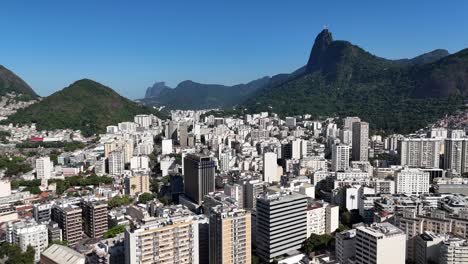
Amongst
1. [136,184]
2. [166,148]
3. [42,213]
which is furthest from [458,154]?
[42,213]

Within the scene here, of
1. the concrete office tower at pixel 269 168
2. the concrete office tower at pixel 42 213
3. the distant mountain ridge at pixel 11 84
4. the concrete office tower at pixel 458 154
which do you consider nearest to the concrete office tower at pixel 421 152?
the concrete office tower at pixel 458 154

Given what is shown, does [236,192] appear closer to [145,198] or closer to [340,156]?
[145,198]

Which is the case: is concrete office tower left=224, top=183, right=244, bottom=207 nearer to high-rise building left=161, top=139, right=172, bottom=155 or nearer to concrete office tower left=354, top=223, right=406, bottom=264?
concrete office tower left=354, top=223, right=406, bottom=264

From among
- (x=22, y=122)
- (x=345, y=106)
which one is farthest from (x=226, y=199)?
(x=345, y=106)

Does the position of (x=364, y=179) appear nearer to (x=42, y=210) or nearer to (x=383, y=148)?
(x=383, y=148)

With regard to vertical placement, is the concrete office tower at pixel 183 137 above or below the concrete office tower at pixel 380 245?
above

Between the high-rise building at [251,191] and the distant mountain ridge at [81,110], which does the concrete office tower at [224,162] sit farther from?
the distant mountain ridge at [81,110]
